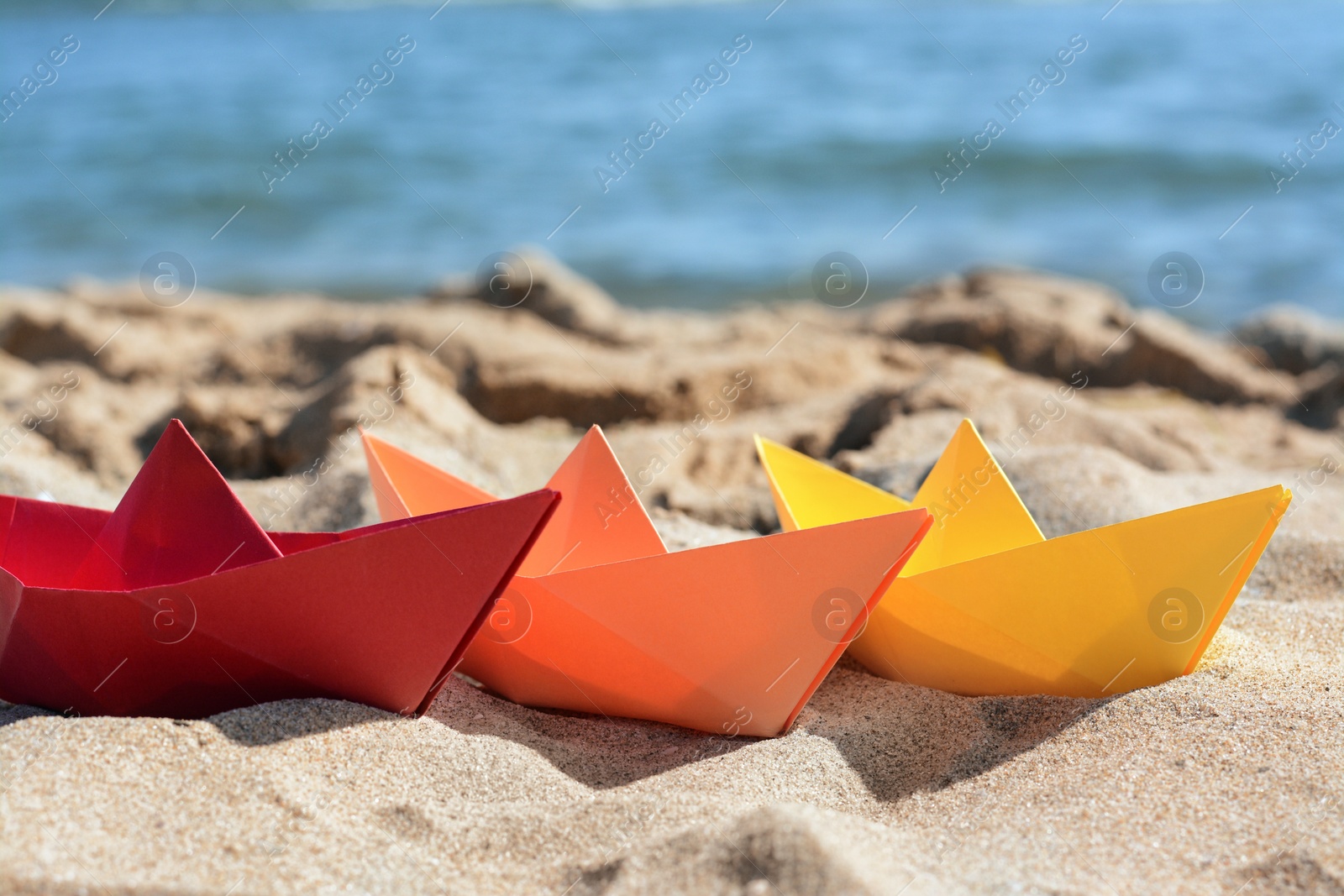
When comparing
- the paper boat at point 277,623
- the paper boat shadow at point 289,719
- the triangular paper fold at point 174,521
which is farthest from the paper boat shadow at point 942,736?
the triangular paper fold at point 174,521

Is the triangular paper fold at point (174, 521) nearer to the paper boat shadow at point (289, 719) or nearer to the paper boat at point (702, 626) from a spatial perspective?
the paper boat shadow at point (289, 719)

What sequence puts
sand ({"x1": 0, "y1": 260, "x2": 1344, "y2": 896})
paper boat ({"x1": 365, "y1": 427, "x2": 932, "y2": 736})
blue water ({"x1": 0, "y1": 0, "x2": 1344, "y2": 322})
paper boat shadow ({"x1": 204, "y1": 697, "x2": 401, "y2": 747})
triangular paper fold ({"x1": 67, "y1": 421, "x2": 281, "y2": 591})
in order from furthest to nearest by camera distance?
1. blue water ({"x1": 0, "y1": 0, "x2": 1344, "y2": 322})
2. triangular paper fold ({"x1": 67, "y1": 421, "x2": 281, "y2": 591})
3. paper boat ({"x1": 365, "y1": 427, "x2": 932, "y2": 736})
4. paper boat shadow ({"x1": 204, "y1": 697, "x2": 401, "y2": 747})
5. sand ({"x1": 0, "y1": 260, "x2": 1344, "y2": 896})

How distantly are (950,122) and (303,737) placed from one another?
38.8 ft

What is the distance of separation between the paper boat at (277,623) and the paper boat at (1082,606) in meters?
0.85

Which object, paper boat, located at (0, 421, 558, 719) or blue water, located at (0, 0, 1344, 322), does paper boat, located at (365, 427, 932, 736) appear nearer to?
paper boat, located at (0, 421, 558, 719)

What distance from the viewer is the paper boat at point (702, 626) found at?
5.83 ft

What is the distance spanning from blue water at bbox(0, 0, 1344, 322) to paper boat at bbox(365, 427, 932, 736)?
6.24m

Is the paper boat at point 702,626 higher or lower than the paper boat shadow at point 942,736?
higher

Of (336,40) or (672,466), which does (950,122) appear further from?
(336,40)

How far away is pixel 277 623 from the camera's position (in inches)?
67.6

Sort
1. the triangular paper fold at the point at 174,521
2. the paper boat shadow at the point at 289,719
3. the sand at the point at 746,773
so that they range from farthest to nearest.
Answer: the triangular paper fold at the point at 174,521, the paper boat shadow at the point at 289,719, the sand at the point at 746,773

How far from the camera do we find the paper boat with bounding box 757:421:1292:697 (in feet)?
5.96

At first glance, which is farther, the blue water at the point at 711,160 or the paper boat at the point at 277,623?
the blue water at the point at 711,160

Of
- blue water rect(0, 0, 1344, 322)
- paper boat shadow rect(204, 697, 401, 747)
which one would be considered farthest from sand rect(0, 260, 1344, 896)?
blue water rect(0, 0, 1344, 322)
